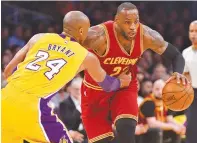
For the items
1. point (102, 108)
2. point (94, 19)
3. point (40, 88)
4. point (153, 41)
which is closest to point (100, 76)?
point (40, 88)

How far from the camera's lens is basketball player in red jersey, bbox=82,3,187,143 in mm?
6121

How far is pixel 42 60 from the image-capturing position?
5.09 m

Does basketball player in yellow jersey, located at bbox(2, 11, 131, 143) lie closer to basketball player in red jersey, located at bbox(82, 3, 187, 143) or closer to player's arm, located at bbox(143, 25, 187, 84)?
basketball player in red jersey, located at bbox(82, 3, 187, 143)

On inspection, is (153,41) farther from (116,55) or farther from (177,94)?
(177,94)

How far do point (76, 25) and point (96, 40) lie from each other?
865 mm

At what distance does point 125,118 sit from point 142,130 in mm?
2321

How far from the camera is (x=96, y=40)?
620 centimetres

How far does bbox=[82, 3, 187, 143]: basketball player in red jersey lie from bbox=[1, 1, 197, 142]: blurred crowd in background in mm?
4597

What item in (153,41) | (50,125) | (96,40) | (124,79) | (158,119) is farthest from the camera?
A: (158,119)

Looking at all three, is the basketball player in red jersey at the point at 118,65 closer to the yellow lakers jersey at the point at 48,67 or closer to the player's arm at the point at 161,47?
the player's arm at the point at 161,47

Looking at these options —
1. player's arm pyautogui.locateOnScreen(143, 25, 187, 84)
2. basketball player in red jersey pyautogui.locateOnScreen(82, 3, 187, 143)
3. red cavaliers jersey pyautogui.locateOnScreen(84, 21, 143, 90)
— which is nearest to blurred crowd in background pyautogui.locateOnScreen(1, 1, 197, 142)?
player's arm pyautogui.locateOnScreen(143, 25, 187, 84)

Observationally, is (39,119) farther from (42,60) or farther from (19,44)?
(19,44)

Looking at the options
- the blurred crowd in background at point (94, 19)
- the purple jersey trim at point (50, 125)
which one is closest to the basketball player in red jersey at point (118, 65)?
the purple jersey trim at point (50, 125)

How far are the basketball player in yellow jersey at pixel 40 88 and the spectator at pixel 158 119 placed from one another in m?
3.30
